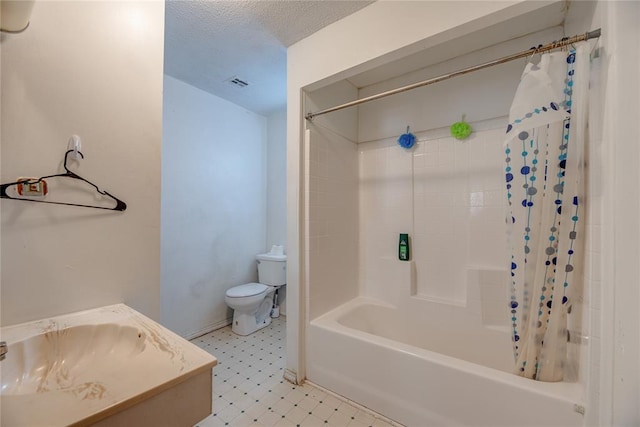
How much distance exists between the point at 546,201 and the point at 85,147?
1.90 meters

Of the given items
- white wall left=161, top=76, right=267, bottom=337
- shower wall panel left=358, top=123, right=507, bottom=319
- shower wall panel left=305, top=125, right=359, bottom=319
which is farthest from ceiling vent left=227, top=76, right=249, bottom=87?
shower wall panel left=358, top=123, right=507, bottom=319

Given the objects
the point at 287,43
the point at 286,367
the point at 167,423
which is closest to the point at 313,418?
the point at 286,367

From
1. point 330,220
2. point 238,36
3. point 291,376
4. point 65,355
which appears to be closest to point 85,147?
point 65,355

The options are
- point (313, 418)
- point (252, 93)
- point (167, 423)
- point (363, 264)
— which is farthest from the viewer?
point (252, 93)

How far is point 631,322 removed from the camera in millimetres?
741

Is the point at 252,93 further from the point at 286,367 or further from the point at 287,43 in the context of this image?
the point at 286,367

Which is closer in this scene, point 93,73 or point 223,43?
point 93,73

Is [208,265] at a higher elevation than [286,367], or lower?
higher

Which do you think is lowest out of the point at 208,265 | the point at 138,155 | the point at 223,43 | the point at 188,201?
the point at 208,265

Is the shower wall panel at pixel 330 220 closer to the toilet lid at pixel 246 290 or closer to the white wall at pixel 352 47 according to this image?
the white wall at pixel 352 47

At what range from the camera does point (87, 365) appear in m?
0.86

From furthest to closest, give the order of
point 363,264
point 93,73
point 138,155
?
point 363,264 → point 138,155 → point 93,73

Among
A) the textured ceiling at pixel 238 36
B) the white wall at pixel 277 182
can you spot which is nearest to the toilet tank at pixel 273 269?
the white wall at pixel 277 182

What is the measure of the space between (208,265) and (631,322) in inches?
105
